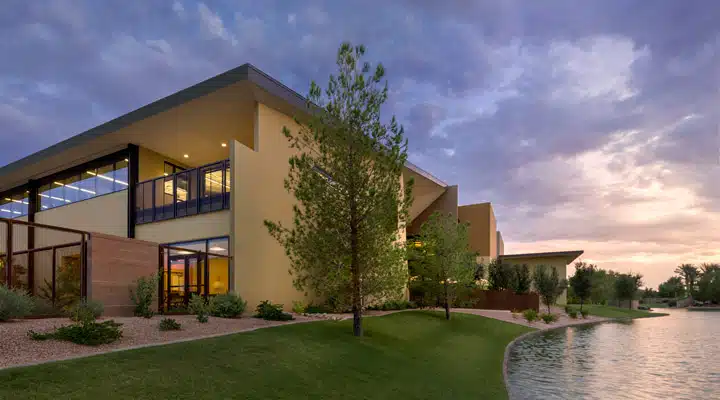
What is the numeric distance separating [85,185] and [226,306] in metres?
17.4

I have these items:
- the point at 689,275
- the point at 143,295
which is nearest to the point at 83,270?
the point at 143,295

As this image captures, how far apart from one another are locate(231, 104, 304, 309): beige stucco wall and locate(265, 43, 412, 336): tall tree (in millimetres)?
5722

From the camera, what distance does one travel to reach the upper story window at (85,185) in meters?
24.9

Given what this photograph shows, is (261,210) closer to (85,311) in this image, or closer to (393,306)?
(393,306)

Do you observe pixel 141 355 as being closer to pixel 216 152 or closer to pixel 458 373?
pixel 458 373

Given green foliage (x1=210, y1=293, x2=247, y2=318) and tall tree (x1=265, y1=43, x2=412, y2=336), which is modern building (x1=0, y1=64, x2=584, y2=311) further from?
tall tree (x1=265, y1=43, x2=412, y2=336)

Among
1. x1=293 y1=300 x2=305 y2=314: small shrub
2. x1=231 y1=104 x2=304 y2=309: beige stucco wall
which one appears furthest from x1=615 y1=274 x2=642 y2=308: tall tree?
x1=293 y1=300 x2=305 y2=314: small shrub

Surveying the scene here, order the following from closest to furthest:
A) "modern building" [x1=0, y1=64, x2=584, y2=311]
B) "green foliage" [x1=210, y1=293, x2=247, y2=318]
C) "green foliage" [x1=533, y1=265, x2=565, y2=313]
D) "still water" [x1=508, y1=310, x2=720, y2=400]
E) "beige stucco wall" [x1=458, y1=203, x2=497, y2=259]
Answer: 1. "still water" [x1=508, y1=310, x2=720, y2=400]
2. "green foliage" [x1=210, y1=293, x2=247, y2=318]
3. "modern building" [x1=0, y1=64, x2=584, y2=311]
4. "green foliage" [x1=533, y1=265, x2=565, y2=313]
5. "beige stucco wall" [x1=458, y1=203, x2=497, y2=259]

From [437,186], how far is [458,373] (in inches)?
1177

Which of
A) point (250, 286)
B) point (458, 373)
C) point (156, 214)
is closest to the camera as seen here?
point (458, 373)

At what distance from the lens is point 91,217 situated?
25.8 metres

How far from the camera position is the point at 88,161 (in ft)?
87.8

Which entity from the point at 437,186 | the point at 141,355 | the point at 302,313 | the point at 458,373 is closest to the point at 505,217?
the point at 437,186

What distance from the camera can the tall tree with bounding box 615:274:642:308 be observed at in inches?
2201
